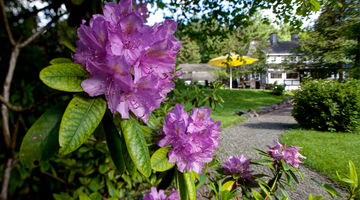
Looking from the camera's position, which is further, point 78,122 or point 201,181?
point 201,181

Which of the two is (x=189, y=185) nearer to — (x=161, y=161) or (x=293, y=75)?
(x=161, y=161)

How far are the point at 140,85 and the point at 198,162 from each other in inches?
18.1

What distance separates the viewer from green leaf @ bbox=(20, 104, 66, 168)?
0.50 m

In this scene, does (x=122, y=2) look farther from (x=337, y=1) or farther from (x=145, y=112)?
(x=337, y=1)

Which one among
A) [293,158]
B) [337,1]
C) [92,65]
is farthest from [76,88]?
[337,1]

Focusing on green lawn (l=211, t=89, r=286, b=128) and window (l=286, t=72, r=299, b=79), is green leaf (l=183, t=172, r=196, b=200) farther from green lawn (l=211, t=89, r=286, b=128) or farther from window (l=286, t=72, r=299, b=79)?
window (l=286, t=72, r=299, b=79)

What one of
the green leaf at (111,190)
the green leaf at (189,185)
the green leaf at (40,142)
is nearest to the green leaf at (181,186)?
the green leaf at (189,185)

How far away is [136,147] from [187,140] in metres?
0.26

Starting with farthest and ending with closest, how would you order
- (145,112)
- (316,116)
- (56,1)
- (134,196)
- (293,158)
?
1. (134,196)
2. (316,116)
3. (56,1)
4. (293,158)
5. (145,112)

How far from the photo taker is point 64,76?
19.6 inches

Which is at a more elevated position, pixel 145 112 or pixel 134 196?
pixel 145 112

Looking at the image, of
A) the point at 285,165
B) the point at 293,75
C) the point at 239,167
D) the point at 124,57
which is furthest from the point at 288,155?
the point at 293,75

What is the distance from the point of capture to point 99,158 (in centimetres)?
195

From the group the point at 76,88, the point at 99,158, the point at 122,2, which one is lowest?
the point at 99,158
